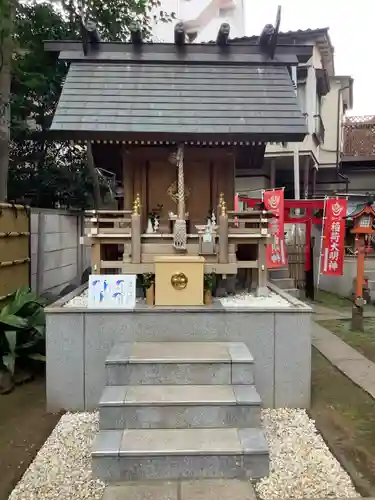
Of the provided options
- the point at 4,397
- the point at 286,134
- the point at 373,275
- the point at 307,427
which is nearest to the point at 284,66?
the point at 286,134

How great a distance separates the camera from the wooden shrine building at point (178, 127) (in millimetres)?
7371

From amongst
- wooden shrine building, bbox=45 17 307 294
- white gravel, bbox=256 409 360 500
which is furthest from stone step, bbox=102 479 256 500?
wooden shrine building, bbox=45 17 307 294

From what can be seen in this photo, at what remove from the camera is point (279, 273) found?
15961 mm

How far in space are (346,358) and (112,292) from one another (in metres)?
4.67

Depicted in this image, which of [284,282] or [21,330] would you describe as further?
[284,282]

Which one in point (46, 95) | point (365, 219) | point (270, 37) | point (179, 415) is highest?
point (46, 95)

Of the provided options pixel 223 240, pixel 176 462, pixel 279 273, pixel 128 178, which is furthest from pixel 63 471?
pixel 279 273

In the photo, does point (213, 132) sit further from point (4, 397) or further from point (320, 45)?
point (320, 45)

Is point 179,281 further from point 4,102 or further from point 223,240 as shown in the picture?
point 4,102

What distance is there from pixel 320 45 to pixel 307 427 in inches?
610

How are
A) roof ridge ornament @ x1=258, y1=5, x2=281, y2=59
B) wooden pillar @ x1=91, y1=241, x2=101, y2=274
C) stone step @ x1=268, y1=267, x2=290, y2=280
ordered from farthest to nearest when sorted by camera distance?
stone step @ x1=268, y1=267, x2=290, y2=280 < roof ridge ornament @ x1=258, y1=5, x2=281, y2=59 < wooden pillar @ x1=91, y1=241, x2=101, y2=274

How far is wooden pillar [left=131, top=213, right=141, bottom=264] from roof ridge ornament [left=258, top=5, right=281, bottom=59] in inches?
155

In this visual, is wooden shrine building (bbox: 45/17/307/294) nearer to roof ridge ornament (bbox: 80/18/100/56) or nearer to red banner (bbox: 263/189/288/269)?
roof ridge ornament (bbox: 80/18/100/56)

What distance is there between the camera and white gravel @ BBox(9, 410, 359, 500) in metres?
3.94
